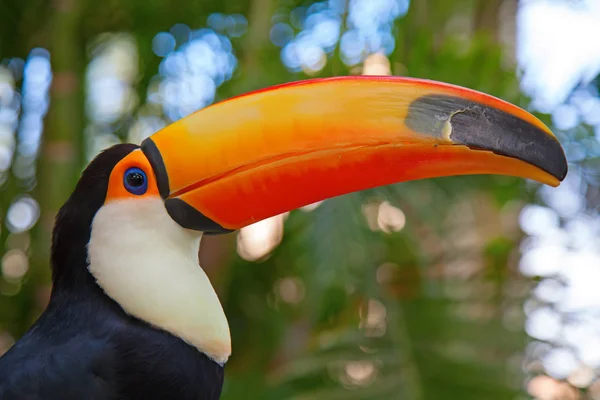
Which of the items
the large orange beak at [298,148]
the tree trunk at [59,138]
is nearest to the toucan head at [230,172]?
the large orange beak at [298,148]

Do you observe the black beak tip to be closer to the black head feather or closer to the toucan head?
the toucan head

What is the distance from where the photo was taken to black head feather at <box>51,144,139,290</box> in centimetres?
105

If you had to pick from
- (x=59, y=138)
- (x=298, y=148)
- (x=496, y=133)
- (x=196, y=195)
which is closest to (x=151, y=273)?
(x=196, y=195)

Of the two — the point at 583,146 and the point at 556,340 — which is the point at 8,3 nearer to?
the point at 583,146

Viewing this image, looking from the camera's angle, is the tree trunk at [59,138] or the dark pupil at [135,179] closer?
the dark pupil at [135,179]

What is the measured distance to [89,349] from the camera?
982 mm

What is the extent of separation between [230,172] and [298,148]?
10 cm

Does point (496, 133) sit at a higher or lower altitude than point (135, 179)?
higher

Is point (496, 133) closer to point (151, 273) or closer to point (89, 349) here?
point (151, 273)

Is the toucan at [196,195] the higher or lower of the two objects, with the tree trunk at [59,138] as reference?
lower

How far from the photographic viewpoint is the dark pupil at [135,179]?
1043 mm

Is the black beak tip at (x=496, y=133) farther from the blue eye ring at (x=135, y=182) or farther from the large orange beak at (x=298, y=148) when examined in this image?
the blue eye ring at (x=135, y=182)

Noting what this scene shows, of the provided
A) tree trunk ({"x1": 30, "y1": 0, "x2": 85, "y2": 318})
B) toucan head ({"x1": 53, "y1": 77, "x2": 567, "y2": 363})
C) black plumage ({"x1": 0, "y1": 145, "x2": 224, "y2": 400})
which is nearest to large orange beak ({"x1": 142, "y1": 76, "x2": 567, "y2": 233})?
toucan head ({"x1": 53, "y1": 77, "x2": 567, "y2": 363})

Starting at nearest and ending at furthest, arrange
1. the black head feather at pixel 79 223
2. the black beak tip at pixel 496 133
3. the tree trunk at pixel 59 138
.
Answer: the black beak tip at pixel 496 133
the black head feather at pixel 79 223
the tree trunk at pixel 59 138
